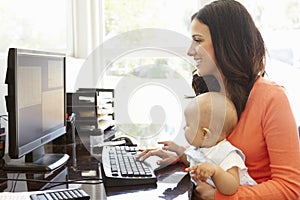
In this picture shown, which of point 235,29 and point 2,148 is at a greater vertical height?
point 235,29

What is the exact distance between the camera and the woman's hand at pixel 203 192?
1.09 meters

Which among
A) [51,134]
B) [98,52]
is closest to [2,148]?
[51,134]

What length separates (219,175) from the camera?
1.01 m

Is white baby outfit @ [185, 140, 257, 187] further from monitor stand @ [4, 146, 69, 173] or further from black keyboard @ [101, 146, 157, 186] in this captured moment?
monitor stand @ [4, 146, 69, 173]

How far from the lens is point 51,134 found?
4.98ft

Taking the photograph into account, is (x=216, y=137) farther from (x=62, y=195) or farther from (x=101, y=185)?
(x=62, y=195)

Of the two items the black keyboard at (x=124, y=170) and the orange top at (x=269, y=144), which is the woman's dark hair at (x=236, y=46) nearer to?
the orange top at (x=269, y=144)

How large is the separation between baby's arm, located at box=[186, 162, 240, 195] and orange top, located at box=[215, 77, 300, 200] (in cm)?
3

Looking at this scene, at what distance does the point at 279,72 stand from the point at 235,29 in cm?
167

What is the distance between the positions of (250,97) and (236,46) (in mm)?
177

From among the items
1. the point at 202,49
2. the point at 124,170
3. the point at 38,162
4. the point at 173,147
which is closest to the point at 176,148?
the point at 173,147

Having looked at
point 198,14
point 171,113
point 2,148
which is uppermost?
point 198,14

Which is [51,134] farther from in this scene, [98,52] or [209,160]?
[98,52]

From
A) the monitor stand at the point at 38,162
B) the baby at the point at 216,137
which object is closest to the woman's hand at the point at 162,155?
the baby at the point at 216,137
